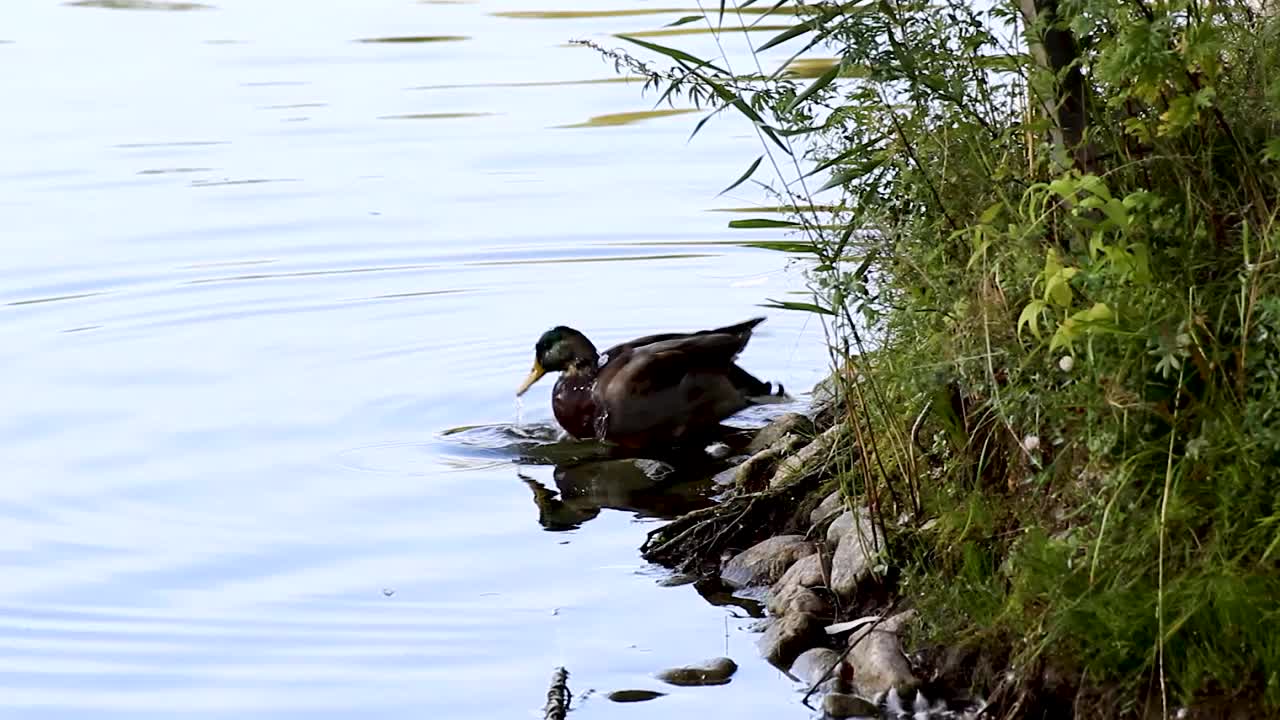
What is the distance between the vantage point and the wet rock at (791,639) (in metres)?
5.25

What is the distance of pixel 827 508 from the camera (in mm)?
5867

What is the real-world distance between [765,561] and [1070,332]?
70.8 inches

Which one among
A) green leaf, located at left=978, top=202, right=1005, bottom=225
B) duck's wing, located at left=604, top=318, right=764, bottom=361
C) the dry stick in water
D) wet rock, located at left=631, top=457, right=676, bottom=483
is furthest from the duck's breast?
green leaf, located at left=978, top=202, right=1005, bottom=225

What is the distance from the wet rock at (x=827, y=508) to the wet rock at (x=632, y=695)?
945 millimetres

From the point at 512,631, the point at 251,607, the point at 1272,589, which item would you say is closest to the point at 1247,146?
the point at 1272,589

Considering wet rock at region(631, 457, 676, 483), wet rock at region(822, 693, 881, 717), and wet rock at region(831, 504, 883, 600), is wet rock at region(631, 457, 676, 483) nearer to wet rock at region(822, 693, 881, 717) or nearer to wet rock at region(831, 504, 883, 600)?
wet rock at region(831, 504, 883, 600)

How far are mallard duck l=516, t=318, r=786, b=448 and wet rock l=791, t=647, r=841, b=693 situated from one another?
8.25 feet

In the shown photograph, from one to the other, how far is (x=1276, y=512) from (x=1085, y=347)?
54 centimetres

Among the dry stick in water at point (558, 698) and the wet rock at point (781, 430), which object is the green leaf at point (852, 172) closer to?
the dry stick in water at point (558, 698)

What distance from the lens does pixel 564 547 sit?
6375 mm

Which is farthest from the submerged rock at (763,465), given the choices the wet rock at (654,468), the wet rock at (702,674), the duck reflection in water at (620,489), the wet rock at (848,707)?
the wet rock at (848,707)

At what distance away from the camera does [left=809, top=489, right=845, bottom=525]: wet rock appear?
19.1 ft

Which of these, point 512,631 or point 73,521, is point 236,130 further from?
point 512,631

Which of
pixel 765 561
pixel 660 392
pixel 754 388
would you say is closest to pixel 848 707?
pixel 765 561
